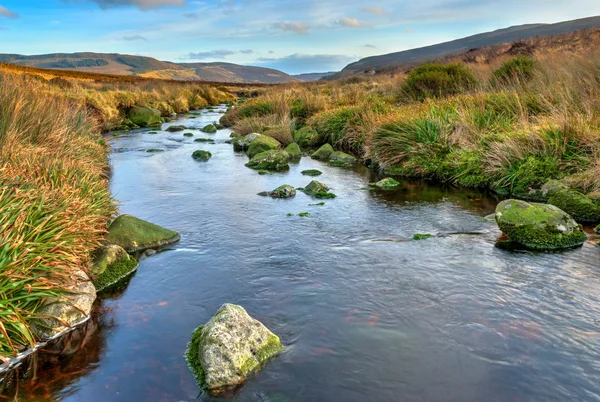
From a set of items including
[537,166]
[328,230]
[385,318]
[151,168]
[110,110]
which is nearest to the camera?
[385,318]

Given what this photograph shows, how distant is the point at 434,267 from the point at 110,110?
2149cm

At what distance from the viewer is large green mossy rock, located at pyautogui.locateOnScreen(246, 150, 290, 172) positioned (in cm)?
1500

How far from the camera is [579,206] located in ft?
29.1

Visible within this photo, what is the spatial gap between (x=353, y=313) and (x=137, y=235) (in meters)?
3.97

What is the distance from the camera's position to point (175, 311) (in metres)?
5.90

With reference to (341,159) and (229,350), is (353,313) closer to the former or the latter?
(229,350)

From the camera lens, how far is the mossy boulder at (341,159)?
1520cm

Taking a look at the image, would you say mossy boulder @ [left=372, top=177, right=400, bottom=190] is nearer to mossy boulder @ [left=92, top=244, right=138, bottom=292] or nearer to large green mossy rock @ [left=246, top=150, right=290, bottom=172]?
large green mossy rock @ [left=246, top=150, right=290, bottom=172]

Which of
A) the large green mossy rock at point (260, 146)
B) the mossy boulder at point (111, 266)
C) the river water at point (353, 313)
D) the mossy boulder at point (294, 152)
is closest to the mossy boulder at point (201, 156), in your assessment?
the large green mossy rock at point (260, 146)

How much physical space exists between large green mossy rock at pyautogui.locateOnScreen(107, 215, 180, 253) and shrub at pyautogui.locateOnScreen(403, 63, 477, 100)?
13.9 meters

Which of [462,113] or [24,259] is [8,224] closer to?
[24,259]

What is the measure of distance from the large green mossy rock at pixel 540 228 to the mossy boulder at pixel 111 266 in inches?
230

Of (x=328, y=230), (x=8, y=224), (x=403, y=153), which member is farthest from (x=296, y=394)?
(x=403, y=153)

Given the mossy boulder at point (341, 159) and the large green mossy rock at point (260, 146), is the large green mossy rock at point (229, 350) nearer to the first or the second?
the mossy boulder at point (341, 159)
